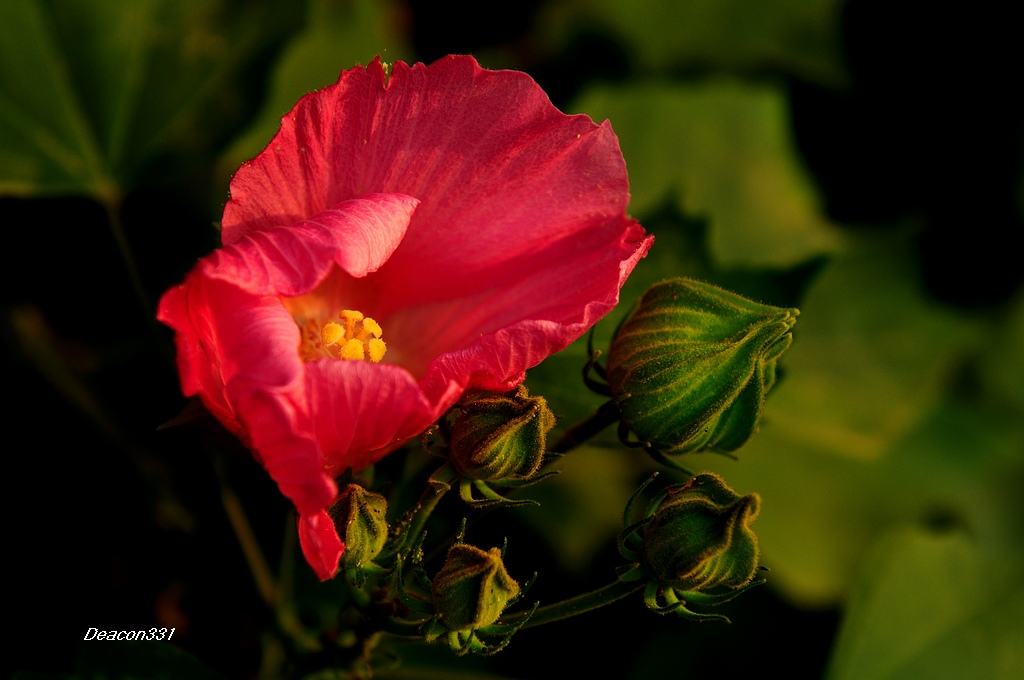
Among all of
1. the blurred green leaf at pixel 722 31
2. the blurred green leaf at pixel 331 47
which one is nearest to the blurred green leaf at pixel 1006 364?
the blurred green leaf at pixel 722 31

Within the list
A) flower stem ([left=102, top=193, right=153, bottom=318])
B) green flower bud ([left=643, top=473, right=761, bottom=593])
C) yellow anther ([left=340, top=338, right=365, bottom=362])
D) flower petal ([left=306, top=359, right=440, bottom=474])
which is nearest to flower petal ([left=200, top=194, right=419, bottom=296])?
flower petal ([left=306, top=359, right=440, bottom=474])

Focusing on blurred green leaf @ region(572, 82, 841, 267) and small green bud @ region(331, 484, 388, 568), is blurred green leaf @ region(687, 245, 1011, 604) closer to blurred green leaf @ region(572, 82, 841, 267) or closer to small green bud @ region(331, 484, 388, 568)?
blurred green leaf @ region(572, 82, 841, 267)

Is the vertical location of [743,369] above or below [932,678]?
above

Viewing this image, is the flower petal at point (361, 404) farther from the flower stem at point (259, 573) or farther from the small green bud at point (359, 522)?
the flower stem at point (259, 573)

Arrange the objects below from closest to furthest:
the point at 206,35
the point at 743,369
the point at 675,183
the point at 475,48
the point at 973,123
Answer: the point at 743,369
the point at 206,35
the point at 675,183
the point at 475,48
the point at 973,123

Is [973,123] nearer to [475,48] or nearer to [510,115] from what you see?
[475,48]

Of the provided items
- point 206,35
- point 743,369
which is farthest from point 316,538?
point 206,35

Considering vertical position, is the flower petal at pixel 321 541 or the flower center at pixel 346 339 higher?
the flower petal at pixel 321 541
